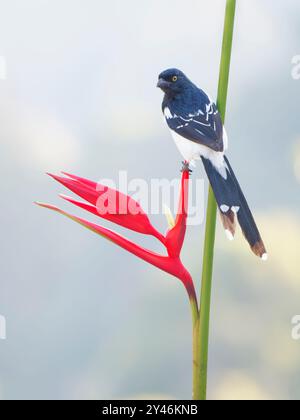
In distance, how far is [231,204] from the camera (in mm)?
1068

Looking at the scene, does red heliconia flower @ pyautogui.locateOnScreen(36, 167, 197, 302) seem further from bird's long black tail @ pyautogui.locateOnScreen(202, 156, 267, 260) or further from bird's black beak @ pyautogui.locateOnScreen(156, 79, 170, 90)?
bird's black beak @ pyautogui.locateOnScreen(156, 79, 170, 90)

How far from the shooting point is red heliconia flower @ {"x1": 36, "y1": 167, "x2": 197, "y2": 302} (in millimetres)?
1045

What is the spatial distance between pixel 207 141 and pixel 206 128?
24 millimetres

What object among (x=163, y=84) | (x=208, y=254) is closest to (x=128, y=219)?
(x=208, y=254)

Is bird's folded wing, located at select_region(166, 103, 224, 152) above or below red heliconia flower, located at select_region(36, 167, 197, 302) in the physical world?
above

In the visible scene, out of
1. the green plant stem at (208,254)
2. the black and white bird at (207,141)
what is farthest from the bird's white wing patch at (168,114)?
the green plant stem at (208,254)

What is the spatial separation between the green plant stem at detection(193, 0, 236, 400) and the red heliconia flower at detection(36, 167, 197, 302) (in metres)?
0.03

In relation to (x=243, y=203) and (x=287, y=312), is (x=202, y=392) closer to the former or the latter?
(x=287, y=312)

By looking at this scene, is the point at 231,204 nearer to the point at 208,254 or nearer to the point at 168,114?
the point at 208,254

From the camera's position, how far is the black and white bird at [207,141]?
3.53 feet

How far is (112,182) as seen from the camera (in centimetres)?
120

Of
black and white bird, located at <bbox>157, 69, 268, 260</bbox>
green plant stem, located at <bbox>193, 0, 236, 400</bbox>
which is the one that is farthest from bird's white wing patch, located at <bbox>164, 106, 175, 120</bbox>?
green plant stem, located at <bbox>193, 0, 236, 400</bbox>

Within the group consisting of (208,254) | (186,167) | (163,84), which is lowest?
(208,254)
